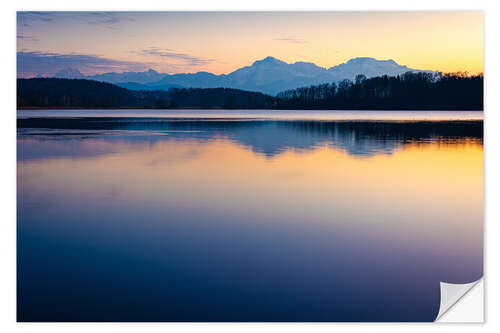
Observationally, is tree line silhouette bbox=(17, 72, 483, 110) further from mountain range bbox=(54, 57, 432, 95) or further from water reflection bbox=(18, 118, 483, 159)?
water reflection bbox=(18, 118, 483, 159)

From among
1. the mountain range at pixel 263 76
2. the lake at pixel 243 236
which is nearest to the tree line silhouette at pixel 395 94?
the mountain range at pixel 263 76

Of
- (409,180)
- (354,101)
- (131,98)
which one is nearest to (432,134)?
(354,101)

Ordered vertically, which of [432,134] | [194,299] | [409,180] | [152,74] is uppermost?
[152,74]

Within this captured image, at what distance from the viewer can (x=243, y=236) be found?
265 inches

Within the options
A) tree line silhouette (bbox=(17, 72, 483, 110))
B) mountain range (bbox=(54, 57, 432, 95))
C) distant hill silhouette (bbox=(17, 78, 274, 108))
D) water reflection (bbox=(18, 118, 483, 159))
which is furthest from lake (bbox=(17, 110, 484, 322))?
water reflection (bbox=(18, 118, 483, 159))

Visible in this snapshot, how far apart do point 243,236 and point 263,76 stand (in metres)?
4.77

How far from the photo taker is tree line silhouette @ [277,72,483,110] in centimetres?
896

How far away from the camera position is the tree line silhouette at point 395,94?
8961mm

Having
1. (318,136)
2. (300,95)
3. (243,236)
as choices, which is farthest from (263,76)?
(318,136)

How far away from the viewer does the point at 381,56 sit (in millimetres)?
9719

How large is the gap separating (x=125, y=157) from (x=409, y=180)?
6.36 metres

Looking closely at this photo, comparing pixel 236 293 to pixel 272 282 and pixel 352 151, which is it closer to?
pixel 272 282

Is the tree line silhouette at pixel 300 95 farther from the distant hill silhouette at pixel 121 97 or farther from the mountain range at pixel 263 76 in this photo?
the mountain range at pixel 263 76

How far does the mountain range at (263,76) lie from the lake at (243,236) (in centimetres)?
170
